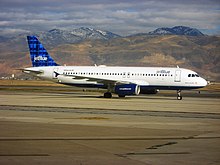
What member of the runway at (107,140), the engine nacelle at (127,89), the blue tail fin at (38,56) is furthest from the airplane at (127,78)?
the runway at (107,140)

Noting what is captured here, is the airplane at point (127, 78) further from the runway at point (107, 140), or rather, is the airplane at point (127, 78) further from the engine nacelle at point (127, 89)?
the runway at point (107, 140)

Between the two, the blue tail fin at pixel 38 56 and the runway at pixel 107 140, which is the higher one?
the blue tail fin at pixel 38 56

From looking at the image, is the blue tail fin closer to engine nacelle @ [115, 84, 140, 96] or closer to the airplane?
the airplane

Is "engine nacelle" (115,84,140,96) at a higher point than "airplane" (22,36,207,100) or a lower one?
lower

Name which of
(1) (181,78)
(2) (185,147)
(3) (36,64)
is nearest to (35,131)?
(2) (185,147)

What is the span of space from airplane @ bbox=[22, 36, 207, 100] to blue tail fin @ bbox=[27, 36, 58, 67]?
5.04ft

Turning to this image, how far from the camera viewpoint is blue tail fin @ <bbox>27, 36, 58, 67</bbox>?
61969 millimetres

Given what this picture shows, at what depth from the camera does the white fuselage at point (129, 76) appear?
54.2 metres

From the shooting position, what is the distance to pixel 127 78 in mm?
55969

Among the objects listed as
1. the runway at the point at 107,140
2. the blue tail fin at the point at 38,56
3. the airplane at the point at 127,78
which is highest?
the blue tail fin at the point at 38,56

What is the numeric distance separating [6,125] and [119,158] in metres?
9.50

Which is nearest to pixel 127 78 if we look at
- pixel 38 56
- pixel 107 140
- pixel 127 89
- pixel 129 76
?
pixel 129 76

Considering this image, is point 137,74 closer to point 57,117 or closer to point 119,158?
point 57,117

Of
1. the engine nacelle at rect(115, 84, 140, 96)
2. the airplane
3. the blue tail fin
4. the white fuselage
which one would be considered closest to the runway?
the engine nacelle at rect(115, 84, 140, 96)
